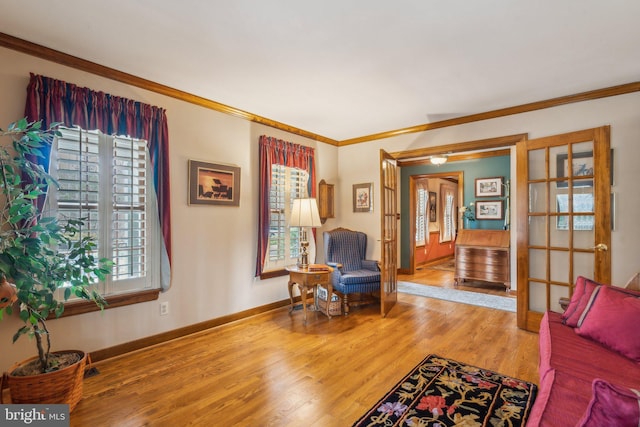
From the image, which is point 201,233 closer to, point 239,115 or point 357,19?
point 239,115

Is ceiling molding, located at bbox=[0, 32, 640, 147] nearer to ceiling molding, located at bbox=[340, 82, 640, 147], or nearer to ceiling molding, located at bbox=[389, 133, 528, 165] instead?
ceiling molding, located at bbox=[340, 82, 640, 147]

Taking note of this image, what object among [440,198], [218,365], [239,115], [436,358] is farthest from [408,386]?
[440,198]

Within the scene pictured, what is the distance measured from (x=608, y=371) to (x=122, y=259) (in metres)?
3.58

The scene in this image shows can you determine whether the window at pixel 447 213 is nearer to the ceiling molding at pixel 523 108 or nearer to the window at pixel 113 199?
the ceiling molding at pixel 523 108

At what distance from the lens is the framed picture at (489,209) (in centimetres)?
641

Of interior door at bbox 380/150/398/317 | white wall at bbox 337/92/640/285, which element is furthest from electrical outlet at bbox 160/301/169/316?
white wall at bbox 337/92/640/285

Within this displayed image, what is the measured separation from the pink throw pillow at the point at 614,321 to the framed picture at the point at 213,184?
3.39m

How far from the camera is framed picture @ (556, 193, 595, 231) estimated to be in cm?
318

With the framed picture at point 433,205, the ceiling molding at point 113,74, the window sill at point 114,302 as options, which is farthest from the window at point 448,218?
the window sill at point 114,302

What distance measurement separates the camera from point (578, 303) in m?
2.36

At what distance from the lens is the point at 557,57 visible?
2578 millimetres

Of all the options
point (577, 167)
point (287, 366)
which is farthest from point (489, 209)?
point (287, 366)

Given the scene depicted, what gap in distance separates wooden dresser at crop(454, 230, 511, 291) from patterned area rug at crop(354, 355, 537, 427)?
3.44 meters

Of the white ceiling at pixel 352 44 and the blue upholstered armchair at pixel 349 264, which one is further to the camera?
the blue upholstered armchair at pixel 349 264
